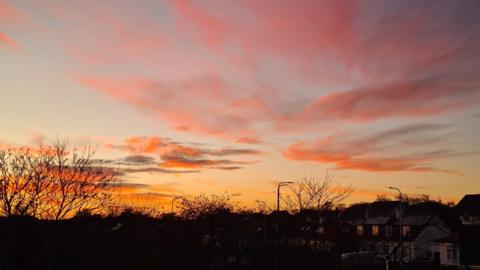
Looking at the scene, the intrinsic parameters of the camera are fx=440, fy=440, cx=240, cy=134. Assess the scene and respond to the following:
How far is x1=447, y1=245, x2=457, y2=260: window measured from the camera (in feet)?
190

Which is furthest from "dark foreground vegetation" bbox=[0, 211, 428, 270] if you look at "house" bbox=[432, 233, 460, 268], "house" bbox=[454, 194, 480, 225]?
"house" bbox=[454, 194, 480, 225]

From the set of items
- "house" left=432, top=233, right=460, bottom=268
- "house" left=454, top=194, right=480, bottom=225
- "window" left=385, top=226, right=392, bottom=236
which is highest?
"house" left=454, top=194, right=480, bottom=225

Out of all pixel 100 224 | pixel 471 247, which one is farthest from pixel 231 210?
pixel 471 247

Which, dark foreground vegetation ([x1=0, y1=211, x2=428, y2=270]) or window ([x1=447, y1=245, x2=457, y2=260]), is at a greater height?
dark foreground vegetation ([x1=0, y1=211, x2=428, y2=270])

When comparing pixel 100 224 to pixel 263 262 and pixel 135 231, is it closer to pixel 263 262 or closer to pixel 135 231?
pixel 135 231

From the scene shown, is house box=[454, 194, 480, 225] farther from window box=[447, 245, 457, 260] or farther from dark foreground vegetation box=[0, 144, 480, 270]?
dark foreground vegetation box=[0, 144, 480, 270]

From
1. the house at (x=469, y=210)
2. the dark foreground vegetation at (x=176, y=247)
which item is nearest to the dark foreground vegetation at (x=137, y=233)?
the dark foreground vegetation at (x=176, y=247)

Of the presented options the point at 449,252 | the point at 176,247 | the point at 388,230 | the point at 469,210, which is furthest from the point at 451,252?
the point at 176,247

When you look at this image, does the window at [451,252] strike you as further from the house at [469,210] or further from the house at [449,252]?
the house at [469,210]

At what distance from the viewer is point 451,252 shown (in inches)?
2298

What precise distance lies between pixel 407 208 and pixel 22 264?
67591 mm

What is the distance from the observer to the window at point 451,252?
57812 millimetres

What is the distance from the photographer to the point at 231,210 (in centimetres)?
3059

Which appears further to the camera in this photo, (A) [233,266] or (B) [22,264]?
(A) [233,266]
